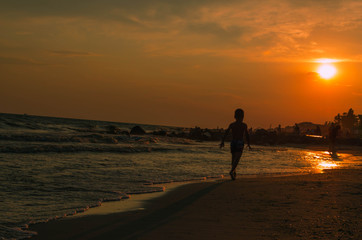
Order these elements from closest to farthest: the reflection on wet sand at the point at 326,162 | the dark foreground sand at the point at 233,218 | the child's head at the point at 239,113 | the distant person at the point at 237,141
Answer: the dark foreground sand at the point at 233,218 → the distant person at the point at 237,141 → the child's head at the point at 239,113 → the reflection on wet sand at the point at 326,162

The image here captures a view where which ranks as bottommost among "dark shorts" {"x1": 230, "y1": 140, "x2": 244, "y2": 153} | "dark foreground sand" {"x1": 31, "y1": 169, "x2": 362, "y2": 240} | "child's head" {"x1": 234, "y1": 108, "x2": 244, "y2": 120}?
"dark foreground sand" {"x1": 31, "y1": 169, "x2": 362, "y2": 240}

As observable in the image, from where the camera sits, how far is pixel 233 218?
6.69 metres

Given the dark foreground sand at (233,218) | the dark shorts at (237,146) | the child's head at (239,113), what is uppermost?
the child's head at (239,113)

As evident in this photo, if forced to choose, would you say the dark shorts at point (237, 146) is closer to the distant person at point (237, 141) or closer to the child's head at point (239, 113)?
the distant person at point (237, 141)

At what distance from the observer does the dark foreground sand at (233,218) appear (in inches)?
224

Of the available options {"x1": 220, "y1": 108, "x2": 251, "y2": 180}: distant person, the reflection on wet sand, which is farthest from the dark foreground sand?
the reflection on wet sand

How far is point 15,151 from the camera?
1928 cm

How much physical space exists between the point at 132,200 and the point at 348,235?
4620 mm

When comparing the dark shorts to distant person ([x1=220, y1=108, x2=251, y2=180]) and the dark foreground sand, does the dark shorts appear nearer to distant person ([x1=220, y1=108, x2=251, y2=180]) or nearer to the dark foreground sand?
distant person ([x1=220, y1=108, x2=251, y2=180])

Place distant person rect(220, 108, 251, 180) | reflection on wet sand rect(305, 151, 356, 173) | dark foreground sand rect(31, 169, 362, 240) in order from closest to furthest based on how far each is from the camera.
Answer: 1. dark foreground sand rect(31, 169, 362, 240)
2. distant person rect(220, 108, 251, 180)
3. reflection on wet sand rect(305, 151, 356, 173)

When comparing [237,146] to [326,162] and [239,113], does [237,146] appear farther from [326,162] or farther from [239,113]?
[326,162]

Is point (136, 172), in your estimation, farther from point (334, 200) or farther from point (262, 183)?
point (334, 200)

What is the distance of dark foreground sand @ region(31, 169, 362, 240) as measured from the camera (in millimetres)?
5680

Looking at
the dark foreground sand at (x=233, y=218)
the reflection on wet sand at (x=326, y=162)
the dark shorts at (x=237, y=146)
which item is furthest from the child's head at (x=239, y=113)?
the reflection on wet sand at (x=326, y=162)
